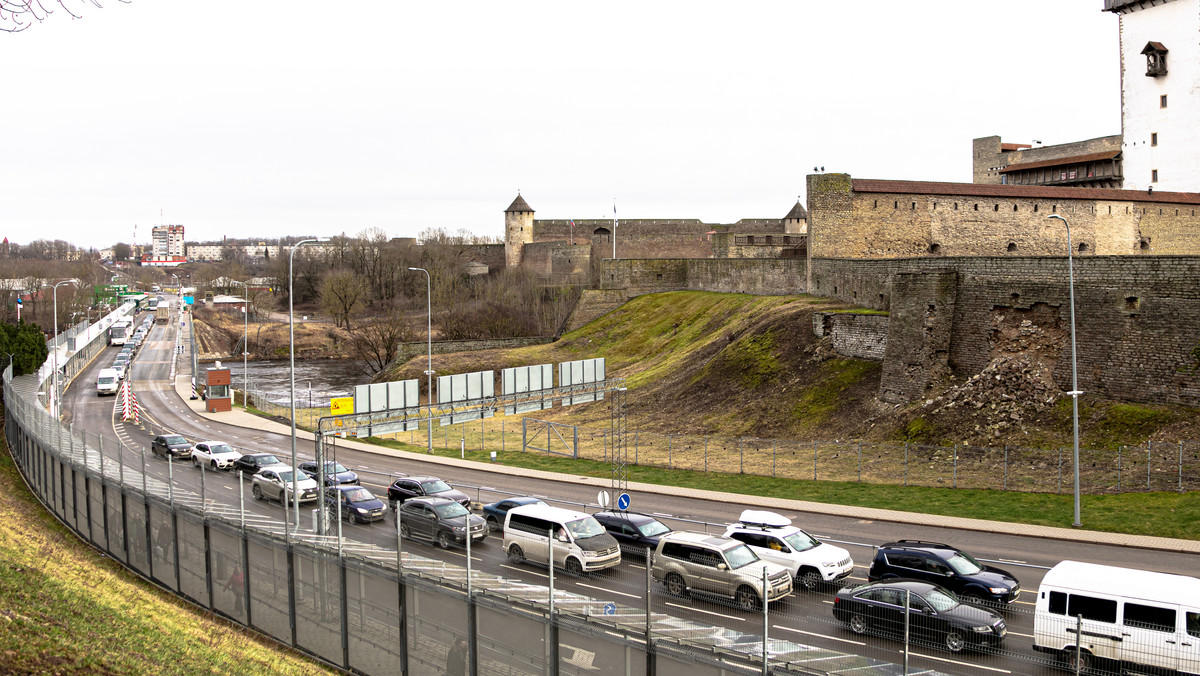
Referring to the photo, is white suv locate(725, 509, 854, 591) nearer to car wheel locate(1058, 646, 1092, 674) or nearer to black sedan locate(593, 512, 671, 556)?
black sedan locate(593, 512, 671, 556)

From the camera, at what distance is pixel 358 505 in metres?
23.5

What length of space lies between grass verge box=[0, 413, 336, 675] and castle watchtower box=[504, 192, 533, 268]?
99.0 metres

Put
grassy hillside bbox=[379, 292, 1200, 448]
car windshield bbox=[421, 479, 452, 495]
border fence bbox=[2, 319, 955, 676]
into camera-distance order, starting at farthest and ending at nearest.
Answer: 1. grassy hillside bbox=[379, 292, 1200, 448]
2. car windshield bbox=[421, 479, 452, 495]
3. border fence bbox=[2, 319, 955, 676]

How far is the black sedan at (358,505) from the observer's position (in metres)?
23.1

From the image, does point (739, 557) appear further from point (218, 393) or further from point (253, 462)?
point (218, 393)

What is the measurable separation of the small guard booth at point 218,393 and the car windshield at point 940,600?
49.7m

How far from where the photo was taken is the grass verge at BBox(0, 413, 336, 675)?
11.0 metres

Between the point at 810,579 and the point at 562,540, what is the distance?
5154 mm

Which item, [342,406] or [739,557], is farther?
[342,406]

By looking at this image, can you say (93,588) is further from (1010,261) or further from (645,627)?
(1010,261)

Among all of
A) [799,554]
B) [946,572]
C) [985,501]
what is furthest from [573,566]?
[985,501]

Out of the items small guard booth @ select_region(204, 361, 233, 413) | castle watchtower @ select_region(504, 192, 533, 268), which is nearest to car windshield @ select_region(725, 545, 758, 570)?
small guard booth @ select_region(204, 361, 233, 413)

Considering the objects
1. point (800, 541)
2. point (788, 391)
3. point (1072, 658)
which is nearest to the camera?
point (1072, 658)

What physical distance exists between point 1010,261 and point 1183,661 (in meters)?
26.5
